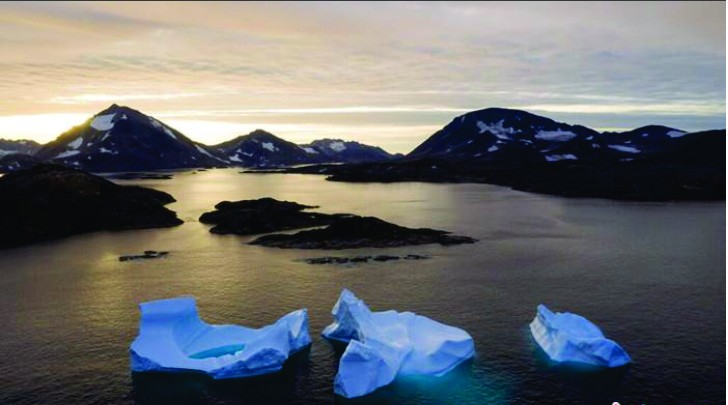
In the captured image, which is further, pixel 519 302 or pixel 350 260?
pixel 350 260

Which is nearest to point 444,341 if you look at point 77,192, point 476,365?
point 476,365

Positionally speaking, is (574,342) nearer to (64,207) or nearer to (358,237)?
(358,237)

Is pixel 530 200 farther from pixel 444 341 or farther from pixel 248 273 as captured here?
pixel 444 341

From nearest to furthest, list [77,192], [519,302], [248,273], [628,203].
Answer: [519,302] → [248,273] → [77,192] → [628,203]

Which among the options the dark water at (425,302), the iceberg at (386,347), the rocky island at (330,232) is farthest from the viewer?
the rocky island at (330,232)

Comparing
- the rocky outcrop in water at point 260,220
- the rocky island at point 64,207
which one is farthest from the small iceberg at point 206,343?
the rocky island at point 64,207

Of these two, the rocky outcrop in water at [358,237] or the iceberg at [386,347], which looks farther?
the rocky outcrop in water at [358,237]

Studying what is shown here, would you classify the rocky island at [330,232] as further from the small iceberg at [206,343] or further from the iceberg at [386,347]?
the small iceberg at [206,343]
